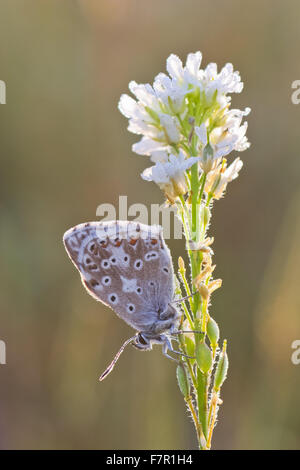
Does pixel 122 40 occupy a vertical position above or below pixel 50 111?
above

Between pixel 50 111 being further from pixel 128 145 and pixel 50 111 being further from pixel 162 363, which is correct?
pixel 162 363

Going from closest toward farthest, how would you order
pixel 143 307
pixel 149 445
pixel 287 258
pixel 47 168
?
pixel 143 307 → pixel 149 445 → pixel 287 258 → pixel 47 168

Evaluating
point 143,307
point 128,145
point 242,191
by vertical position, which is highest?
point 128,145

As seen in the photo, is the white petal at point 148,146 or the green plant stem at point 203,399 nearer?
the green plant stem at point 203,399

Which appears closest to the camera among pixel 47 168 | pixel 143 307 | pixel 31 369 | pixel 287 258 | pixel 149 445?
pixel 143 307

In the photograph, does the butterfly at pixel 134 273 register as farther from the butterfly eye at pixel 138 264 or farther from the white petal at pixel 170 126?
the white petal at pixel 170 126

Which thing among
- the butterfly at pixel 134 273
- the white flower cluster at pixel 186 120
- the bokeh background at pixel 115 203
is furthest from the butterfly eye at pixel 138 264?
the bokeh background at pixel 115 203

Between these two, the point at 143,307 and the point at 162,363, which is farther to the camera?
the point at 162,363

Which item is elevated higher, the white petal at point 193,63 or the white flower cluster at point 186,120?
the white petal at point 193,63

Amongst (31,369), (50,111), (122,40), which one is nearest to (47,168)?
(50,111)
